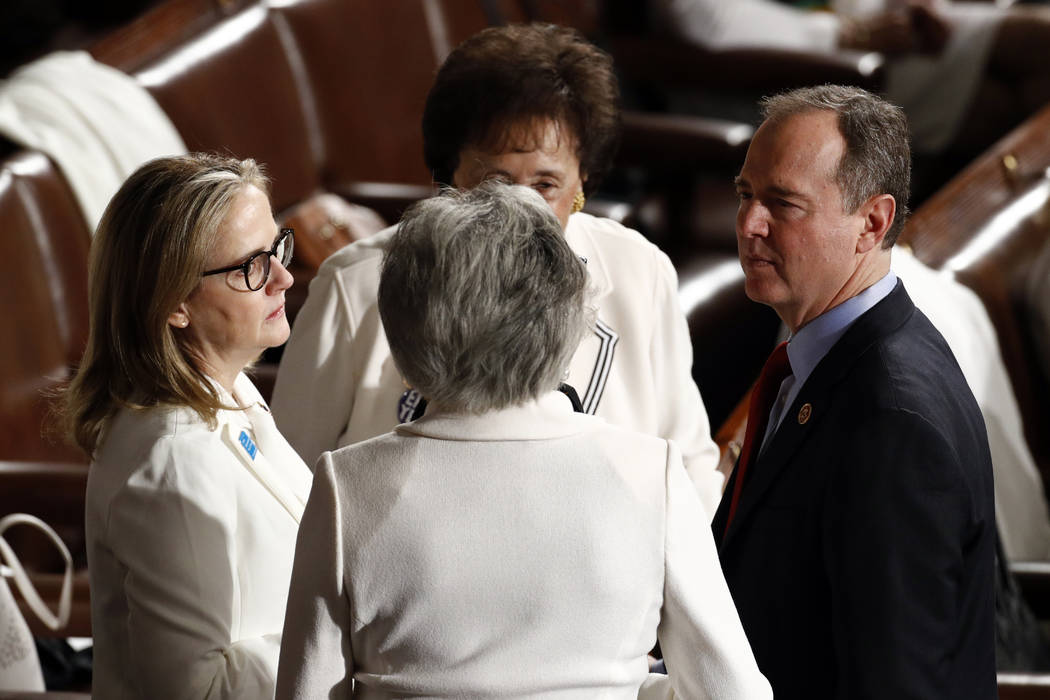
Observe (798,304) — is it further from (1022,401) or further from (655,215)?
(655,215)

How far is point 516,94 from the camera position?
72.3 inches

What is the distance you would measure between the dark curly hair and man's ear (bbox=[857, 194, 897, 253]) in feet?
1.62

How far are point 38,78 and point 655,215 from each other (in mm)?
1802

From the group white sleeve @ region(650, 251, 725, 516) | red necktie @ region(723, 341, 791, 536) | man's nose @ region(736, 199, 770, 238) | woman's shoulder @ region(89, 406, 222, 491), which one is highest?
man's nose @ region(736, 199, 770, 238)

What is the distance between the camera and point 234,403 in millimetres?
1511

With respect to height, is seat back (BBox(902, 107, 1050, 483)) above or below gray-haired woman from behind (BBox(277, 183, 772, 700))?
below

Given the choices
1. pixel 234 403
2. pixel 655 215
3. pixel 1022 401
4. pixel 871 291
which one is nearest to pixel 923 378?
pixel 871 291

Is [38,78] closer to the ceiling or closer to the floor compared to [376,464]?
closer to the floor

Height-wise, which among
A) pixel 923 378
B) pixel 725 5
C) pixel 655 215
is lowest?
pixel 655 215

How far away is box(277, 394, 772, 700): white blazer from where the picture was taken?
115 centimetres

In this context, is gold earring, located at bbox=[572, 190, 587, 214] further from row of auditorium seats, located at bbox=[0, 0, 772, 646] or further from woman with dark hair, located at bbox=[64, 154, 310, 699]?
row of auditorium seats, located at bbox=[0, 0, 772, 646]

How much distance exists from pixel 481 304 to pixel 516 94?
748mm

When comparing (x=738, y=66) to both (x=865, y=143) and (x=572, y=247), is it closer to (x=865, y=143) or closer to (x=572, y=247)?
(x=572, y=247)

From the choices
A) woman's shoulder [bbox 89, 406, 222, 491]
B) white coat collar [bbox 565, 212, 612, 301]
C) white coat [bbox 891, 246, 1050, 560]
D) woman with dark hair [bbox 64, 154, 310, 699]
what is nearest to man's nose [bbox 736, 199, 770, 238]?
white coat collar [bbox 565, 212, 612, 301]
